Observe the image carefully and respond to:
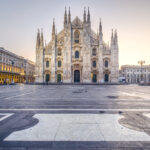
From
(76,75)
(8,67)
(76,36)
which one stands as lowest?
(76,75)

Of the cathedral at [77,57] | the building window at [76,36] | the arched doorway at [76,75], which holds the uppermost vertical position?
the building window at [76,36]

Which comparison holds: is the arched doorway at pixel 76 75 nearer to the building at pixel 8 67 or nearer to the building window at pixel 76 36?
the building window at pixel 76 36

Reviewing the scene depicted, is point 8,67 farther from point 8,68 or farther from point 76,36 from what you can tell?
point 76,36

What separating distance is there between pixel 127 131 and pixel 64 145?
1.93 metres

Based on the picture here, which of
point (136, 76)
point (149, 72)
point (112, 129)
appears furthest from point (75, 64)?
point (149, 72)

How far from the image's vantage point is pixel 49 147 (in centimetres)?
251

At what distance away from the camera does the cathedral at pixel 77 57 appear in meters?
37.3

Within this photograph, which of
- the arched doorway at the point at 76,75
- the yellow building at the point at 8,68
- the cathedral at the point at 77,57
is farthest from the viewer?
the yellow building at the point at 8,68

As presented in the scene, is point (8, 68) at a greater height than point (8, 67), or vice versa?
point (8, 67)

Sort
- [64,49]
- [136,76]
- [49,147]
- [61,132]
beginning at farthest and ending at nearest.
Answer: [136,76] → [64,49] → [61,132] → [49,147]

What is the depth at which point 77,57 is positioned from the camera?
39.0 meters

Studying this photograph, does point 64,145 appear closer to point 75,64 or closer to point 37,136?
point 37,136

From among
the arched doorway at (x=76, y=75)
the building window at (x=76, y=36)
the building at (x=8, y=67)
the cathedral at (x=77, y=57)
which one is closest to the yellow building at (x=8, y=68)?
the building at (x=8, y=67)

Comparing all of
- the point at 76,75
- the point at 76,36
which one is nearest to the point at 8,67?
the point at 76,75
